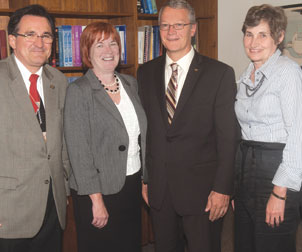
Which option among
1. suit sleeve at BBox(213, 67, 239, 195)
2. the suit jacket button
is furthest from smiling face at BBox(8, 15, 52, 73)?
suit sleeve at BBox(213, 67, 239, 195)

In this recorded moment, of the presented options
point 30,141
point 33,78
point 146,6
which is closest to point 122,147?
point 30,141

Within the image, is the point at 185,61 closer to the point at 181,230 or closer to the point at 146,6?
the point at 181,230

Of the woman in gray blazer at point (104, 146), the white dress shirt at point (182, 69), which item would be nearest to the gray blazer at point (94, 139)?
the woman in gray blazer at point (104, 146)

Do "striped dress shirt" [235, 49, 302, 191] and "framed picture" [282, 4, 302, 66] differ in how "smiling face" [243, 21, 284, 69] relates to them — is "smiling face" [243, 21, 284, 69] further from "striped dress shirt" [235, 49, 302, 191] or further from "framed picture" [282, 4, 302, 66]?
"framed picture" [282, 4, 302, 66]

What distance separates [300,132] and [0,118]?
153cm

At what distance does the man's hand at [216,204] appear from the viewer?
220 centimetres

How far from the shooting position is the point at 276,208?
1966mm

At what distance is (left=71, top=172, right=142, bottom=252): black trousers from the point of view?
→ 2246 mm

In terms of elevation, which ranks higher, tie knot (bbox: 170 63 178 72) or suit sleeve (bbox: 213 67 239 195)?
tie knot (bbox: 170 63 178 72)

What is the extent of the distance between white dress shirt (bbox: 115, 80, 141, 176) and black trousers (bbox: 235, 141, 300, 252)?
621 millimetres

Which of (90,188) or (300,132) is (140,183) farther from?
(300,132)

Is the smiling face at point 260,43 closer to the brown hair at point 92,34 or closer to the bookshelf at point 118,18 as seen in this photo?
the brown hair at point 92,34

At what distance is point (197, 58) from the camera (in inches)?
89.6

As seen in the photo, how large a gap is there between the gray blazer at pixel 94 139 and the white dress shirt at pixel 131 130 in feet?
0.19
